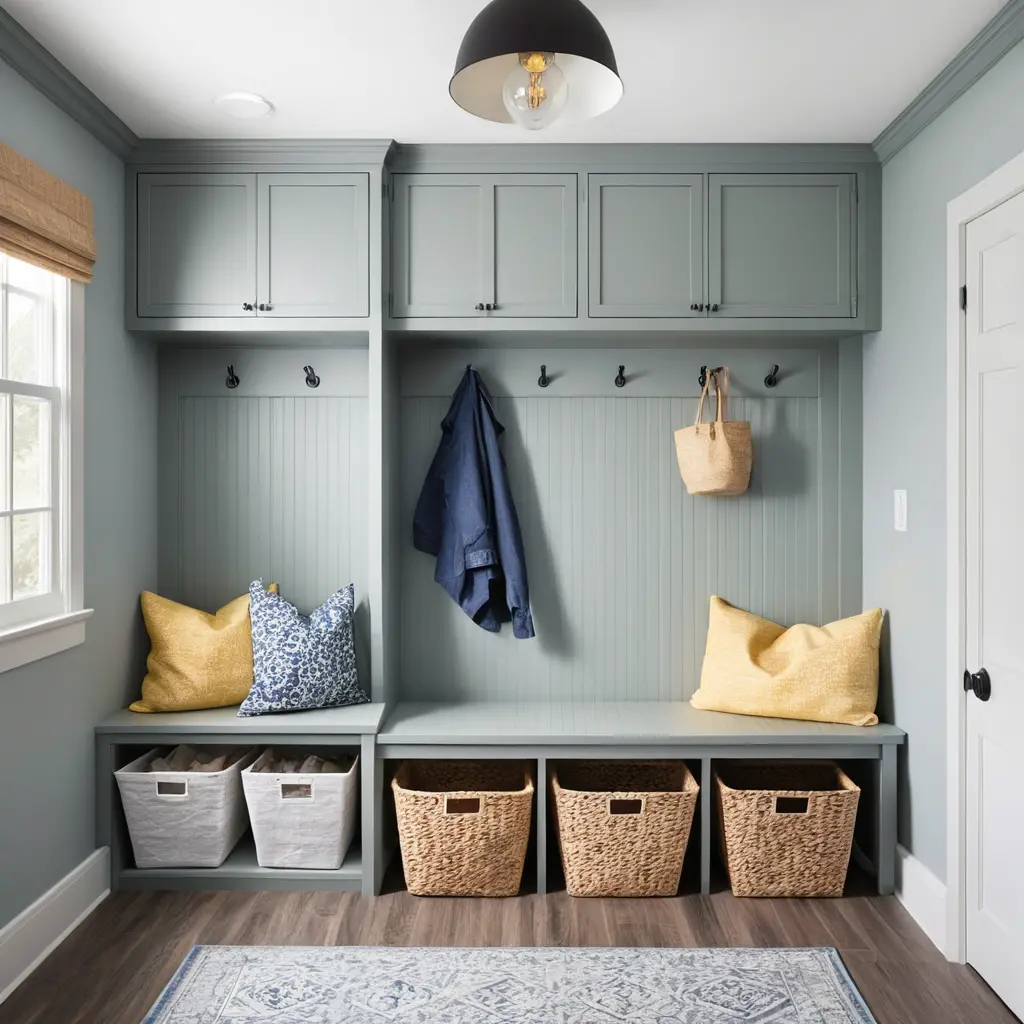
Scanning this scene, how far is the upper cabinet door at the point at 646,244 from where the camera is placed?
9.96 feet

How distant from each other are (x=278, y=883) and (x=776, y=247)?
269 cm

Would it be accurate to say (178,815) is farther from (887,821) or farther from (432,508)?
(887,821)

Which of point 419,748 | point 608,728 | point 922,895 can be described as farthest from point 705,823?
point 419,748

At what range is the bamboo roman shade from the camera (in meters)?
2.26

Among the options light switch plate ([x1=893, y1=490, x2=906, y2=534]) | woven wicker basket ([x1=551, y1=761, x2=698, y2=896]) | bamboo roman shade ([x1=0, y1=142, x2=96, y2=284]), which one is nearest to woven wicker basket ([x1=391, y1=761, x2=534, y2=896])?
woven wicker basket ([x1=551, y1=761, x2=698, y2=896])

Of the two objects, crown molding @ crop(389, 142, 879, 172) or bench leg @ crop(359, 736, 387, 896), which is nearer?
bench leg @ crop(359, 736, 387, 896)

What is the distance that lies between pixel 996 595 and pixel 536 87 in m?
1.69

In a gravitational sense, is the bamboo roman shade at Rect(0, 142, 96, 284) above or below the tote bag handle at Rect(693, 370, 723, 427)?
above

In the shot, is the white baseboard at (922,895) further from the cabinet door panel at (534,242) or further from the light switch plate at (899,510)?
the cabinet door panel at (534,242)

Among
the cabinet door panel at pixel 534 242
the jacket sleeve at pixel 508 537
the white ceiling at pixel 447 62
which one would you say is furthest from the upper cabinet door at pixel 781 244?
the jacket sleeve at pixel 508 537

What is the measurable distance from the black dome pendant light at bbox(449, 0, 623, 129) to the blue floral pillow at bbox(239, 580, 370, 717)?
1.80 metres

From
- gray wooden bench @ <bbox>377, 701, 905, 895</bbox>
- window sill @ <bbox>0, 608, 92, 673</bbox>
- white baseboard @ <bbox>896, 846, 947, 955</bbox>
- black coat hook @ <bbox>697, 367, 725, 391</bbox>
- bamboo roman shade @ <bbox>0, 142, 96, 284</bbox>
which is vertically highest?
bamboo roman shade @ <bbox>0, 142, 96, 284</bbox>

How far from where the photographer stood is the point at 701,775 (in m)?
2.93

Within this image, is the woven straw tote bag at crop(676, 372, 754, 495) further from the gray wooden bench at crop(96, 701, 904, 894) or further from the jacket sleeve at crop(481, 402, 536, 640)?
the gray wooden bench at crop(96, 701, 904, 894)
